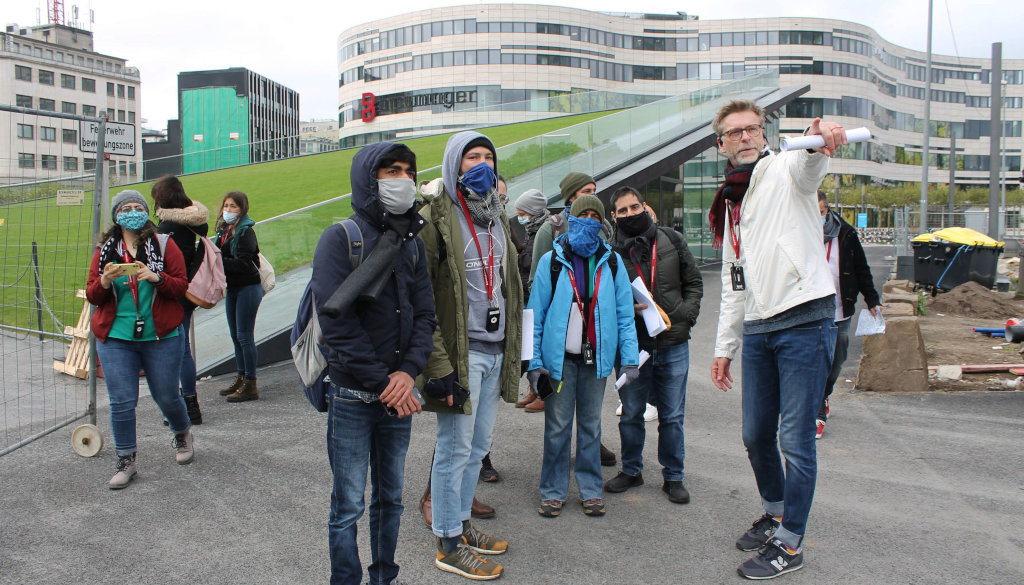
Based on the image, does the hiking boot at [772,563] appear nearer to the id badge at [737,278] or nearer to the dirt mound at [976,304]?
the id badge at [737,278]

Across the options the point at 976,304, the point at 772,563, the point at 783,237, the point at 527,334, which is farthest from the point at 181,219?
the point at 976,304

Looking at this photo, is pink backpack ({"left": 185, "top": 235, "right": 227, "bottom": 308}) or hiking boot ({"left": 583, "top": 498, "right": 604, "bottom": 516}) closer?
hiking boot ({"left": 583, "top": 498, "right": 604, "bottom": 516})

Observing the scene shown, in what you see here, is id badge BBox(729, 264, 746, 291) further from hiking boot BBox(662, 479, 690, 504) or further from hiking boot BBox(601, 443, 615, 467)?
hiking boot BBox(601, 443, 615, 467)

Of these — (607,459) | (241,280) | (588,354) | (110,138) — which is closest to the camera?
(588,354)

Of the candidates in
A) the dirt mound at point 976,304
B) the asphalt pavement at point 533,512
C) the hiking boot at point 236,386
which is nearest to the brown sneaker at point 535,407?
the asphalt pavement at point 533,512

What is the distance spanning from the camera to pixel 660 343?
4.77 metres

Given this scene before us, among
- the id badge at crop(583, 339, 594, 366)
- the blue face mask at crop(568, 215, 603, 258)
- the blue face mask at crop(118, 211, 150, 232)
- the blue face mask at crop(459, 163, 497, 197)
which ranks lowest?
the id badge at crop(583, 339, 594, 366)

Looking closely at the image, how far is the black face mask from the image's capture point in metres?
4.84

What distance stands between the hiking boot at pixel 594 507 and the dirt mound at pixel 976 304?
41.0ft

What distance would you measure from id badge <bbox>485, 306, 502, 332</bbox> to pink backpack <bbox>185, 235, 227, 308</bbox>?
9.97ft

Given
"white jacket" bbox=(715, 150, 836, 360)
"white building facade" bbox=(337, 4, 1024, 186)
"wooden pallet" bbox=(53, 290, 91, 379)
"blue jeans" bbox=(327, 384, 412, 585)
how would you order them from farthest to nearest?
"white building facade" bbox=(337, 4, 1024, 186)
"wooden pallet" bbox=(53, 290, 91, 379)
"white jacket" bbox=(715, 150, 836, 360)
"blue jeans" bbox=(327, 384, 412, 585)

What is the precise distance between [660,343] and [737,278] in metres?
1.19

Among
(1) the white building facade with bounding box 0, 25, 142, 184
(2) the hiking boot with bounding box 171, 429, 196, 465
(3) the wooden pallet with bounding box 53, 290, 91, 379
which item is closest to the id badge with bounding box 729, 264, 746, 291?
(2) the hiking boot with bounding box 171, 429, 196, 465

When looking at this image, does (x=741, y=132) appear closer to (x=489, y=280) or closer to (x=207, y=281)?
(x=489, y=280)
